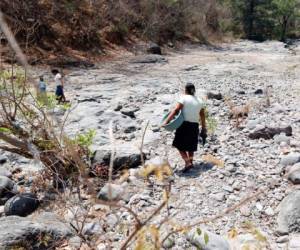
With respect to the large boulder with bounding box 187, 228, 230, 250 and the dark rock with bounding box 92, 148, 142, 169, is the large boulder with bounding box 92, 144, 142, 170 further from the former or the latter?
the large boulder with bounding box 187, 228, 230, 250

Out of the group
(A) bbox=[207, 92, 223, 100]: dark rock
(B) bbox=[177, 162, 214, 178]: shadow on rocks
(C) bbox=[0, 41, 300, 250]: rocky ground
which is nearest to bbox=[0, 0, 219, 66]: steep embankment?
(C) bbox=[0, 41, 300, 250]: rocky ground

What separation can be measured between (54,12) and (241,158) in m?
12.7

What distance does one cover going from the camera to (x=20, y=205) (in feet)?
14.1

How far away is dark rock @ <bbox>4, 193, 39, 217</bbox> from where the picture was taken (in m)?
4.25

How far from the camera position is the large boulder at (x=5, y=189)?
4.69m

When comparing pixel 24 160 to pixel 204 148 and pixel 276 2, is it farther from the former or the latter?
pixel 276 2

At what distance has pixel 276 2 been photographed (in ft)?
100

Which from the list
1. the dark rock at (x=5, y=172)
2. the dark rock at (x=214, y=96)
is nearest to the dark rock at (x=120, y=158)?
the dark rock at (x=5, y=172)

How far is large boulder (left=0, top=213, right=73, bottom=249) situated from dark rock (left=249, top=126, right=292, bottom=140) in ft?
10.7

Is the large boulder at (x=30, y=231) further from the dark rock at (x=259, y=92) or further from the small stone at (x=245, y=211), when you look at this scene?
the dark rock at (x=259, y=92)

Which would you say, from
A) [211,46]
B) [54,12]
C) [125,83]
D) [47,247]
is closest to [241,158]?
[47,247]

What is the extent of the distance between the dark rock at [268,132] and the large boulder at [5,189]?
3.28m

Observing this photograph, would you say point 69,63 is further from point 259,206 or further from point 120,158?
point 259,206

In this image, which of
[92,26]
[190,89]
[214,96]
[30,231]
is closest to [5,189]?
[30,231]
